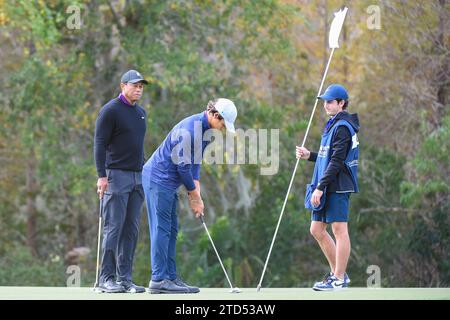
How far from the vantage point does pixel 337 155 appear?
30.9ft

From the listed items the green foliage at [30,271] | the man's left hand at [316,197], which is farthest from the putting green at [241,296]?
the green foliage at [30,271]

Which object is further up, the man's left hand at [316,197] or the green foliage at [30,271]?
the man's left hand at [316,197]

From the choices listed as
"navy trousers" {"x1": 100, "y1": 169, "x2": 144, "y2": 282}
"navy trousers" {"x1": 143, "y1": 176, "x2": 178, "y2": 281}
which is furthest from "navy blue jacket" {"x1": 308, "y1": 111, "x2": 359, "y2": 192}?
"navy trousers" {"x1": 100, "y1": 169, "x2": 144, "y2": 282}

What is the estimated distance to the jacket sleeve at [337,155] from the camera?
9.40 meters

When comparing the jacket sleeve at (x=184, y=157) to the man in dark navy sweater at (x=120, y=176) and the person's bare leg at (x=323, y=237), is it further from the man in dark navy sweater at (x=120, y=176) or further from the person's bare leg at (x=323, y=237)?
the person's bare leg at (x=323, y=237)

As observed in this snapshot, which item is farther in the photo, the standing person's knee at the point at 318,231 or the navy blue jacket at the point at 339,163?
the standing person's knee at the point at 318,231

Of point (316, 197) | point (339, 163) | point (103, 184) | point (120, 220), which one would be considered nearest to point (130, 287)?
point (120, 220)

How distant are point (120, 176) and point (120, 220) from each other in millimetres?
397

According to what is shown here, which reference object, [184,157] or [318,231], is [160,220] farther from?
[318,231]

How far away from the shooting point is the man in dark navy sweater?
9664mm

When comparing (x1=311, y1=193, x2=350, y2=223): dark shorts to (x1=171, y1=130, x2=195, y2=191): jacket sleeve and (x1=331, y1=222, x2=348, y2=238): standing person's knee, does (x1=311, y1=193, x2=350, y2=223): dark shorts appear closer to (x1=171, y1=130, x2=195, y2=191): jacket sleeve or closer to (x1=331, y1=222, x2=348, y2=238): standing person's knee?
(x1=331, y1=222, x2=348, y2=238): standing person's knee

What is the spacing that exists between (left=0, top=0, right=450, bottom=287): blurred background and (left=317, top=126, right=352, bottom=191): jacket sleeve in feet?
24.8
